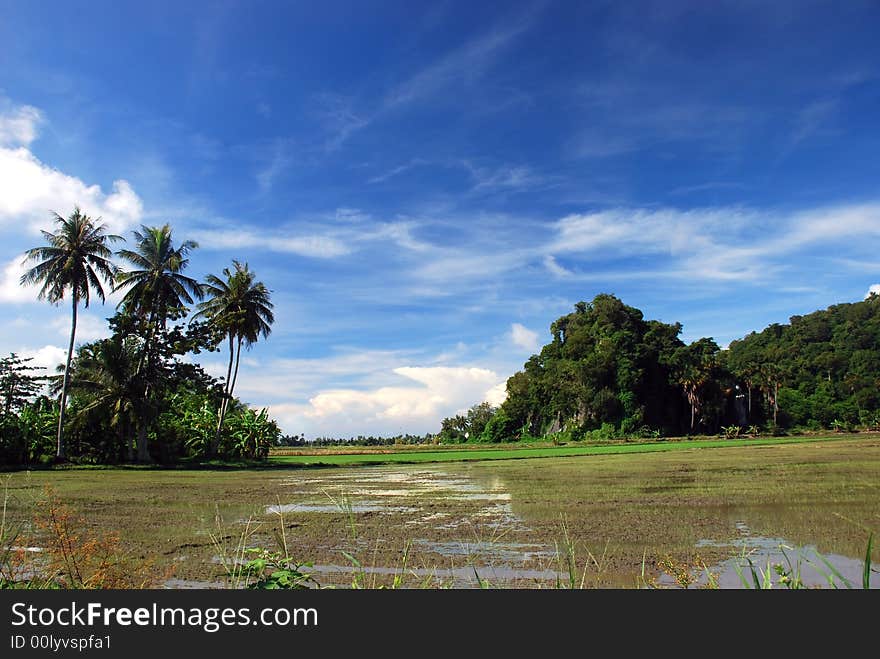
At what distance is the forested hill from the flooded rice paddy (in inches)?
2170

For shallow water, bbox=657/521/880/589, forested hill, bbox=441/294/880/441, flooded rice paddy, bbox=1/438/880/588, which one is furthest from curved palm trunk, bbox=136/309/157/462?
forested hill, bbox=441/294/880/441

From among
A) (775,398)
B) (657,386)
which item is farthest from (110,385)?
(775,398)

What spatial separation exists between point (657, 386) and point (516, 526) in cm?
7552

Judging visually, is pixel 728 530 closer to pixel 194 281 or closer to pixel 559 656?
pixel 559 656

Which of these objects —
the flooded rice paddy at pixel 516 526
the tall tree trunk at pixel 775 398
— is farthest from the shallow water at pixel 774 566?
the tall tree trunk at pixel 775 398

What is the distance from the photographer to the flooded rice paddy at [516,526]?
23.0 ft

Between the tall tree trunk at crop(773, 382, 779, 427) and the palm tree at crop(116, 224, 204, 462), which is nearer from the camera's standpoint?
the palm tree at crop(116, 224, 204, 462)

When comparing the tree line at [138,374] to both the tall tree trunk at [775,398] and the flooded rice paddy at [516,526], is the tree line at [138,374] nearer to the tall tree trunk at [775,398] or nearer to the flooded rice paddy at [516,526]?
the flooded rice paddy at [516,526]

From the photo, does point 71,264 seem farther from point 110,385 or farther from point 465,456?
point 465,456

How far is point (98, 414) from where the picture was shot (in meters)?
33.0

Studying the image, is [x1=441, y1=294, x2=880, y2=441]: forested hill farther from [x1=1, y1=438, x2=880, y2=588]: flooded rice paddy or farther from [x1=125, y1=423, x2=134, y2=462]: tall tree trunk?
[x1=1, y1=438, x2=880, y2=588]: flooded rice paddy

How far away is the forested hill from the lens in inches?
2997

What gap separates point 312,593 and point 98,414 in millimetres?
35649

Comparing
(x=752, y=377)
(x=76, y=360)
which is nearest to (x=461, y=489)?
(x=76, y=360)
